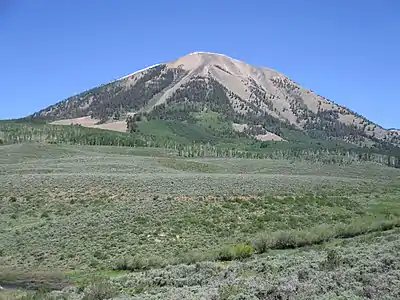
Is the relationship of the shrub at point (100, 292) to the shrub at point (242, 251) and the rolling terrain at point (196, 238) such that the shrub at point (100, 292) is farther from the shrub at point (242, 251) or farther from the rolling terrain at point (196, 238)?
the shrub at point (242, 251)

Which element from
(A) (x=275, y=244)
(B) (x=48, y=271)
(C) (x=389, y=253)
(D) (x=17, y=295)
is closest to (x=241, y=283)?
(C) (x=389, y=253)

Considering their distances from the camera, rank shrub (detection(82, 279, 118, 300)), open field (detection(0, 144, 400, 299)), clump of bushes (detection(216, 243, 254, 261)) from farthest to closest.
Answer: clump of bushes (detection(216, 243, 254, 261)) → shrub (detection(82, 279, 118, 300)) → open field (detection(0, 144, 400, 299))

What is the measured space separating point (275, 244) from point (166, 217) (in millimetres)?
12097

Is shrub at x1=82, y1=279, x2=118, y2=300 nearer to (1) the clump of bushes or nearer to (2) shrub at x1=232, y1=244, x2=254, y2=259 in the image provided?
(1) the clump of bushes

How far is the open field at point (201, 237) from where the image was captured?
617 inches

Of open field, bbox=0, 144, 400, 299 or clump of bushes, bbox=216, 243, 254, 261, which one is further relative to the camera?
clump of bushes, bbox=216, 243, 254, 261

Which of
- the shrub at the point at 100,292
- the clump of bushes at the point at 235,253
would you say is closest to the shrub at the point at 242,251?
the clump of bushes at the point at 235,253

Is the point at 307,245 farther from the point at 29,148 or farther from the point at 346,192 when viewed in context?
the point at 29,148

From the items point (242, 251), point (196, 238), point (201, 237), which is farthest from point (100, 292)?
point (201, 237)

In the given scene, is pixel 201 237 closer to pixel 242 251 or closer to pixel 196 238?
pixel 196 238

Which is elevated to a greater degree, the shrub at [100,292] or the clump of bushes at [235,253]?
the shrub at [100,292]

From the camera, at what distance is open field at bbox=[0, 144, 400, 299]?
51.4ft

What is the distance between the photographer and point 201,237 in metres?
34.4

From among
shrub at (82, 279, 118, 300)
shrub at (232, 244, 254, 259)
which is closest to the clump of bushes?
shrub at (232, 244, 254, 259)
